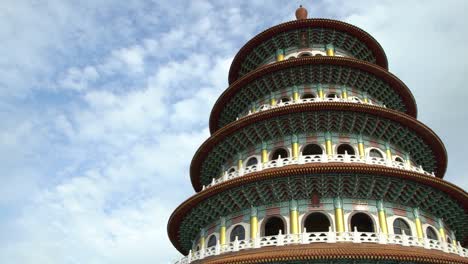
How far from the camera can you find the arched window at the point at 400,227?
24595mm

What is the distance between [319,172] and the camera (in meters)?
24.1

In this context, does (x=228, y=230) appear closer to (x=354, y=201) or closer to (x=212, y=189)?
(x=212, y=189)

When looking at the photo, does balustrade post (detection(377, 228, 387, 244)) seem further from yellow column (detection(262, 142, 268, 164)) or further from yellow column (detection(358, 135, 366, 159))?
yellow column (detection(262, 142, 268, 164))

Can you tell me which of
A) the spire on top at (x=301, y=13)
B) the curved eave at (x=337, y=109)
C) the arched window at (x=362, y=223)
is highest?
the spire on top at (x=301, y=13)

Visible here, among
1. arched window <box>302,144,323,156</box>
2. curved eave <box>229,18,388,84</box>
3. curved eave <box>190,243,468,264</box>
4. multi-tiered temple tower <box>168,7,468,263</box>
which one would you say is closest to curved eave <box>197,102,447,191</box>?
multi-tiered temple tower <box>168,7,468,263</box>

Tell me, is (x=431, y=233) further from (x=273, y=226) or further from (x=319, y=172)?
(x=273, y=226)

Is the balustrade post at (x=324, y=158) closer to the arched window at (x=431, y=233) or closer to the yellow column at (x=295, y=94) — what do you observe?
the arched window at (x=431, y=233)

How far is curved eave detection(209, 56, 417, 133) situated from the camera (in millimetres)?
30531

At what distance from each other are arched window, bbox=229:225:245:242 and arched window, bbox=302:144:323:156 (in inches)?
228

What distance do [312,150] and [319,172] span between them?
483cm

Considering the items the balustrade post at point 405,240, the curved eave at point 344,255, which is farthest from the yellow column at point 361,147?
the curved eave at point 344,255

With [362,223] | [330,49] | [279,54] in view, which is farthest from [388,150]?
[279,54]

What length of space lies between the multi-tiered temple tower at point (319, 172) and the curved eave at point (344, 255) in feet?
0.15

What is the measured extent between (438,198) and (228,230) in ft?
36.2
